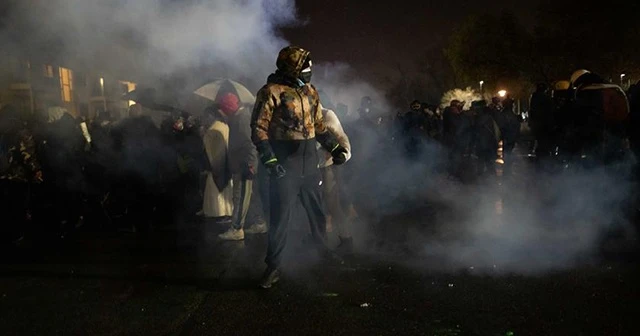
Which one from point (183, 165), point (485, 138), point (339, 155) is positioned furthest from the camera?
point (485, 138)

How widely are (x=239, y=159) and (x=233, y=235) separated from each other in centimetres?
91

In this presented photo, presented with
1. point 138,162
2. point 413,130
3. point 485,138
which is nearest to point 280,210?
point 138,162

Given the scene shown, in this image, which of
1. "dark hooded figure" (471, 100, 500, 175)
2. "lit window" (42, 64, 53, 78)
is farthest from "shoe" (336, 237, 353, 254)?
"dark hooded figure" (471, 100, 500, 175)

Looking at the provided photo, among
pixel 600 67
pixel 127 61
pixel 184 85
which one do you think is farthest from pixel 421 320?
pixel 600 67

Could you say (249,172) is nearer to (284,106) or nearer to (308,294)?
(284,106)

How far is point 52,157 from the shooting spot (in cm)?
778

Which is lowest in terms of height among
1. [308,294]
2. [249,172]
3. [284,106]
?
[308,294]

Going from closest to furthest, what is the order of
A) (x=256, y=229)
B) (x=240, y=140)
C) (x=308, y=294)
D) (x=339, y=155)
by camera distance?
(x=308, y=294)
(x=339, y=155)
(x=240, y=140)
(x=256, y=229)

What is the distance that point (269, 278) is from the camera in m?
4.96

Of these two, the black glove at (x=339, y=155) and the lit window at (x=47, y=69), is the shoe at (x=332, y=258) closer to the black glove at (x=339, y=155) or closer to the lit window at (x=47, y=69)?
the black glove at (x=339, y=155)

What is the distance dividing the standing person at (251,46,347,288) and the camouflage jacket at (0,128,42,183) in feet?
12.3

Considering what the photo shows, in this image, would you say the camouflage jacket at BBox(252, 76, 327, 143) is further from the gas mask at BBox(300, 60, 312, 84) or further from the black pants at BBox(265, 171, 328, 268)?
the black pants at BBox(265, 171, 328, 268)

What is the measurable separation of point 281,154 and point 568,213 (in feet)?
14.3

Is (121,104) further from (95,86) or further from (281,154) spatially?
(281,154)
